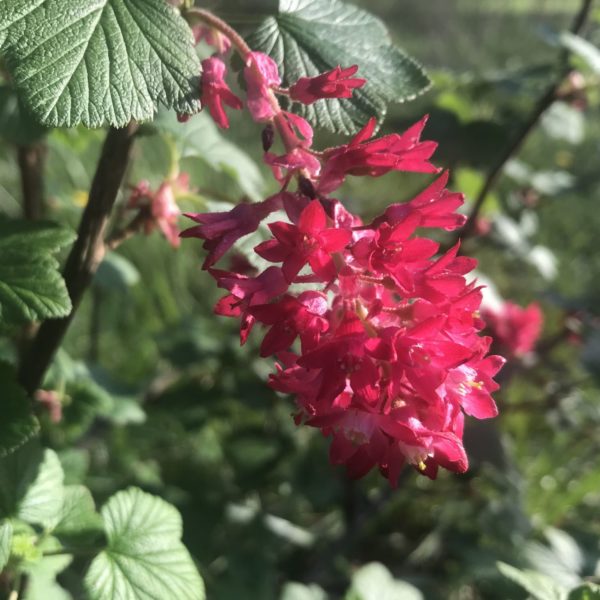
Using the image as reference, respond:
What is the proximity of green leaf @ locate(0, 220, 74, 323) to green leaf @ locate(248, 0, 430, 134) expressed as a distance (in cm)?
25

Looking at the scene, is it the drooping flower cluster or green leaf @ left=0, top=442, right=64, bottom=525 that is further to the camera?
green leaf @ left=0, top=442, right=64, bottom=525

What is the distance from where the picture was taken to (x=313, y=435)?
68.4 inches

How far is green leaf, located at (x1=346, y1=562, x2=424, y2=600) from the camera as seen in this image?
0.92 m

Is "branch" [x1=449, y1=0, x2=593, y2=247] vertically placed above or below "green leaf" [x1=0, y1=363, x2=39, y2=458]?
below

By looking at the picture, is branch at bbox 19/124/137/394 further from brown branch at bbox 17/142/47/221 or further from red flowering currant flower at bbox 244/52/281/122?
brown branch at bbox 17/142/47/221

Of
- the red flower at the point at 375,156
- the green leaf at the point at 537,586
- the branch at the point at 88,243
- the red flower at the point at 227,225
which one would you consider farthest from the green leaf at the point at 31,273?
the green leaf at the point at 537,586

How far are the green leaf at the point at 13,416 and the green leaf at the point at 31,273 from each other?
0.09 meters

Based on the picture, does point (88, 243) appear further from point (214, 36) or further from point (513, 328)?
point (513, 328)

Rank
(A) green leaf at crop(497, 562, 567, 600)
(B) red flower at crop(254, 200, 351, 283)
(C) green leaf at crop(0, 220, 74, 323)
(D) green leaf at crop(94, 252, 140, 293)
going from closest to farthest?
1. (B) red flower at crop(254, 200, 351, 283)
2. (C) green leaf at crop(0, 220, 74, 323)
3. (A) green leaf at crop(497, 562, 567, 600)
4. (D) green leaf at crop(94, 252, 140, 293)

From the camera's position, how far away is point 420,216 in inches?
21.3

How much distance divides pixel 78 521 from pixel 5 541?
11 cm

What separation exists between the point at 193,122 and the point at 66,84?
460 mm

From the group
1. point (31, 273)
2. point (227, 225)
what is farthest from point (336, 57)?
point (31, 273)

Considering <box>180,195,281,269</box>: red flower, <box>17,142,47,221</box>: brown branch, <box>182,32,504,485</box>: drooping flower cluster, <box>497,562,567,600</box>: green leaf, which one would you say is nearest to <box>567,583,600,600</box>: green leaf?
<box>497,562,567,600</box>: green leaf
